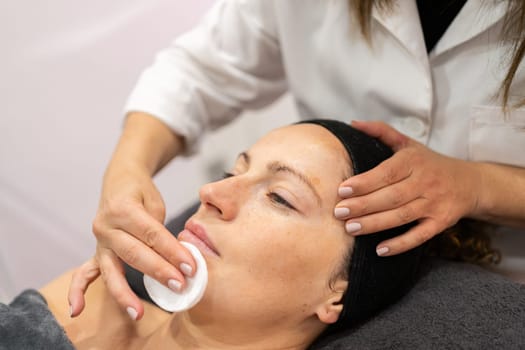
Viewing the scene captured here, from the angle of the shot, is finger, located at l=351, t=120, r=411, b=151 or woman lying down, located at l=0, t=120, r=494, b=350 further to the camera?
finger, located at l=351, t=120, r=411, b=151

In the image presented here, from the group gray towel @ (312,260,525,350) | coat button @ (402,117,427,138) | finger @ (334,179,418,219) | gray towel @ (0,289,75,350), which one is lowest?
gray towel @ (312,260,525,350)

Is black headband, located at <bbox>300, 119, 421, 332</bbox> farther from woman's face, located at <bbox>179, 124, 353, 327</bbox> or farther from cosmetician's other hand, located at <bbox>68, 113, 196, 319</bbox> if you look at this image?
cosmetician's other hand, located at <bbox>68, 113, 196, 319</bbox>

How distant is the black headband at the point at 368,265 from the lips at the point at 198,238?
234mm

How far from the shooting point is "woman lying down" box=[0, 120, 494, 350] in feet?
3.09

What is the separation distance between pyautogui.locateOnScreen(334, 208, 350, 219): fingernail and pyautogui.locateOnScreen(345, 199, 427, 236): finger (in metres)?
→ 0.01

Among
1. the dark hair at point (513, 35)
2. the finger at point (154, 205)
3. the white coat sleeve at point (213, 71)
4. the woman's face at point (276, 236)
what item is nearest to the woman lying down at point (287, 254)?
the woman's face at point (276, 236)

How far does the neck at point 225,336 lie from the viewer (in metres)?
0.99

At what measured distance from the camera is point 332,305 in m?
0.99

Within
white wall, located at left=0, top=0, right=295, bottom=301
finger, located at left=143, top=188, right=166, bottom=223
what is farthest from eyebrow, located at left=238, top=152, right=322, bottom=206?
white wall, located at left=0, top=0, right=295, bottom=301

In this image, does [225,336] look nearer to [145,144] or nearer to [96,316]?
[96,316]

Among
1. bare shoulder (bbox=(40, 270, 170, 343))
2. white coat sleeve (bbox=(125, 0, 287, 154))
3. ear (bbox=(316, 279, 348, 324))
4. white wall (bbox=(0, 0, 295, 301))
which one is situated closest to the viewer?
ear (bbox=(316, 279, 348, 324))

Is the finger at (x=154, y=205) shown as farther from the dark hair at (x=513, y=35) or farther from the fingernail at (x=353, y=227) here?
the dark hair at (x=513, y=35)

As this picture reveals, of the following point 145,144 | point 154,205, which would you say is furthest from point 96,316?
point 145,144

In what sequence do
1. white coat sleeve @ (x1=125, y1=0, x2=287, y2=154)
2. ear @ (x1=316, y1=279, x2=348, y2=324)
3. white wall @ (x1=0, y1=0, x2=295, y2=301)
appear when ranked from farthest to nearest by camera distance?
white wall @ (x1=0, y1=0, x2=295, y2=301) < white coat sleeve @ (x1=125, y1=0, x2=287, y2=154) < ear @ (x1=316, y1=279, x2=348, y2=324)
